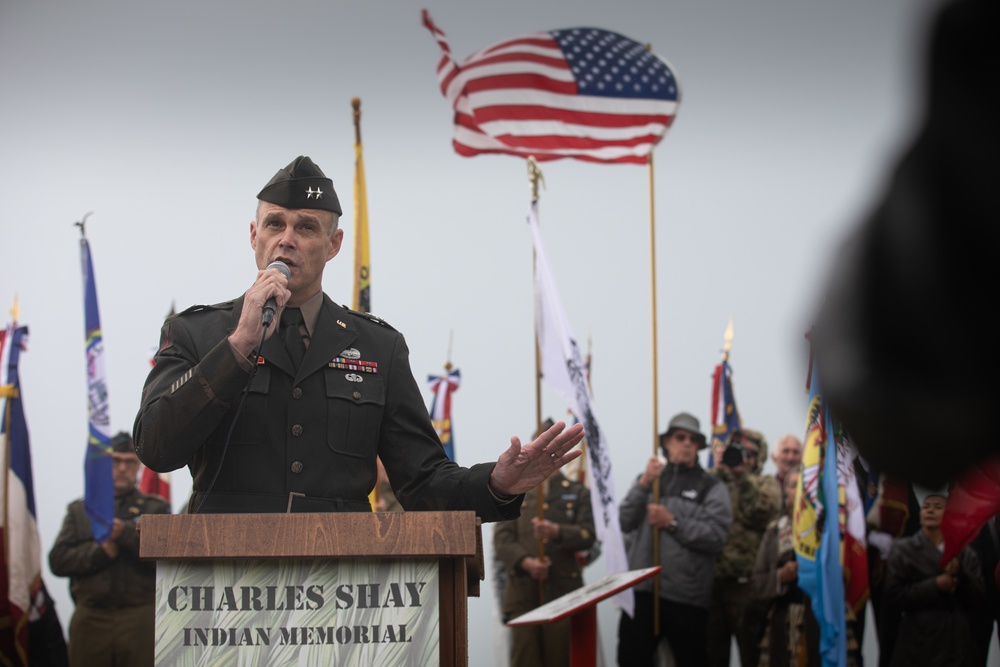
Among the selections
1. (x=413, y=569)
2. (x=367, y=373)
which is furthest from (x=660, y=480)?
(x=413, y=569)

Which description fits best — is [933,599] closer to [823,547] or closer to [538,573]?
[823,547]

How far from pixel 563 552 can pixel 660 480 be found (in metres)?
0.78

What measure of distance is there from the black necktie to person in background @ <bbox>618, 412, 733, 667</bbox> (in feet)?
15.0

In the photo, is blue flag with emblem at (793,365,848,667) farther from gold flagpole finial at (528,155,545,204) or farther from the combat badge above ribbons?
the combat badge above ribbons

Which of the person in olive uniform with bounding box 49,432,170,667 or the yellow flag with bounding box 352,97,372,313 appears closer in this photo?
the yellow flag with bounding box 352,97,372,313

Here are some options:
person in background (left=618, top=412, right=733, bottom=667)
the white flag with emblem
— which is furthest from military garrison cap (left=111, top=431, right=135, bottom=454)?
person in background (left=618, top=412, right=733, bottom=667)

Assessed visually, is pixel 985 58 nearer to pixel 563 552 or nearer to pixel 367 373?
pixel 367 373

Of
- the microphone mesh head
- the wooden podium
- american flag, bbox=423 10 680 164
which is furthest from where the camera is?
american flag, bbox=423 10 680 164

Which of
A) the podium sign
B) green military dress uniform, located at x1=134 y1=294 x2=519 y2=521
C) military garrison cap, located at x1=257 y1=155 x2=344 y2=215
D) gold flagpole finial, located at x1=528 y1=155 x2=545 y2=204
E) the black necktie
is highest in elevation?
gold flagpole finial, located at x1=528 y1=155 x2=545 y2=204

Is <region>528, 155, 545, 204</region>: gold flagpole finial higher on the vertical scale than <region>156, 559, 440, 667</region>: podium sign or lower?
higher

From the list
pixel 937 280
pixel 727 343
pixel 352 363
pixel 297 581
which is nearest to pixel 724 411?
pixel 727 343

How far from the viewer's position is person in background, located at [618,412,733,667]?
7.19 m

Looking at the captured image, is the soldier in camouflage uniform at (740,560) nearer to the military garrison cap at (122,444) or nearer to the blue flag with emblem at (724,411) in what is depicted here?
the blue flag with emblem at (724,411)

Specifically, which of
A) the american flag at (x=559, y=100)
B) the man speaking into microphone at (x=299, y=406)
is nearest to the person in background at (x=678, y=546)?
the american flag at (x=559, y=100)
